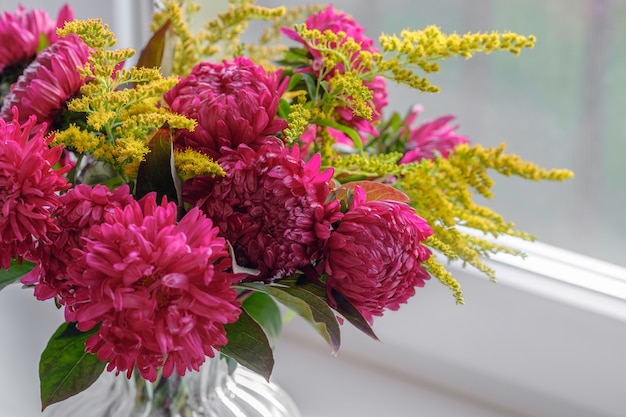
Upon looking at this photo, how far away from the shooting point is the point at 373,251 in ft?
1.42

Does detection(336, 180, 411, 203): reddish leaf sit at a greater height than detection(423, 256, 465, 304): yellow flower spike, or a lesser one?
greater

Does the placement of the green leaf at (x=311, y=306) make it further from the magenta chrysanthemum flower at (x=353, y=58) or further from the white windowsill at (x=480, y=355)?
the white windowsill at (x=480, y=355)

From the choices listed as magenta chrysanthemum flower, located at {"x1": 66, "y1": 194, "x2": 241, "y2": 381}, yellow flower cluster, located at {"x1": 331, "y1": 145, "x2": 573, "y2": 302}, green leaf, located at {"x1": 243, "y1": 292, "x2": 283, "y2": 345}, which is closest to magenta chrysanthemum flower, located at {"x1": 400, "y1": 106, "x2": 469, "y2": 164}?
yellow flower cluster, located at {"x1": 331, "y1": 145, "x2": 573, "y2": 302}

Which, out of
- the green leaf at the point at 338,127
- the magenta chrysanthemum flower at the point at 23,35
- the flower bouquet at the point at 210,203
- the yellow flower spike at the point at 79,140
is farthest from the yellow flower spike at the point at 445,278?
the magenta chrysanthemum flower at the point at 23,35

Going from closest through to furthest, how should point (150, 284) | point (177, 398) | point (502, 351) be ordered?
1. point (150, 284)
2. point (177, 398)
3. point (502, 351)

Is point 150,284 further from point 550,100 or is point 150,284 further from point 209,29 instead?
point 550,100

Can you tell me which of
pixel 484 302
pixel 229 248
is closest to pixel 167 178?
pixel 229 248

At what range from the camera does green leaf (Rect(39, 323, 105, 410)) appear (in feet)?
1.62

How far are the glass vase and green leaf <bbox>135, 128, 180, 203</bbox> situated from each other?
0.17m

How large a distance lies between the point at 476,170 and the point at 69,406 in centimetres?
36

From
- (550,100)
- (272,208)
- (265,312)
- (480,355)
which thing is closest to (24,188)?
(272,208)

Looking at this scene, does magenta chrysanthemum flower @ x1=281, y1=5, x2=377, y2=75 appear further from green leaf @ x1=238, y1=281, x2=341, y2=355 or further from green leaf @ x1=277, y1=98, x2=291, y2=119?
green leaf @ x1=238, y1=281, x2=341, y2=355

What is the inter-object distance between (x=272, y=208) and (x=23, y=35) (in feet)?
1.12

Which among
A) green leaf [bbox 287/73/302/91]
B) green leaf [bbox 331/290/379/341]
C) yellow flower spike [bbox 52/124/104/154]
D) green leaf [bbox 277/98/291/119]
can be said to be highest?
green leaf [bbox 287/73/302/91]
